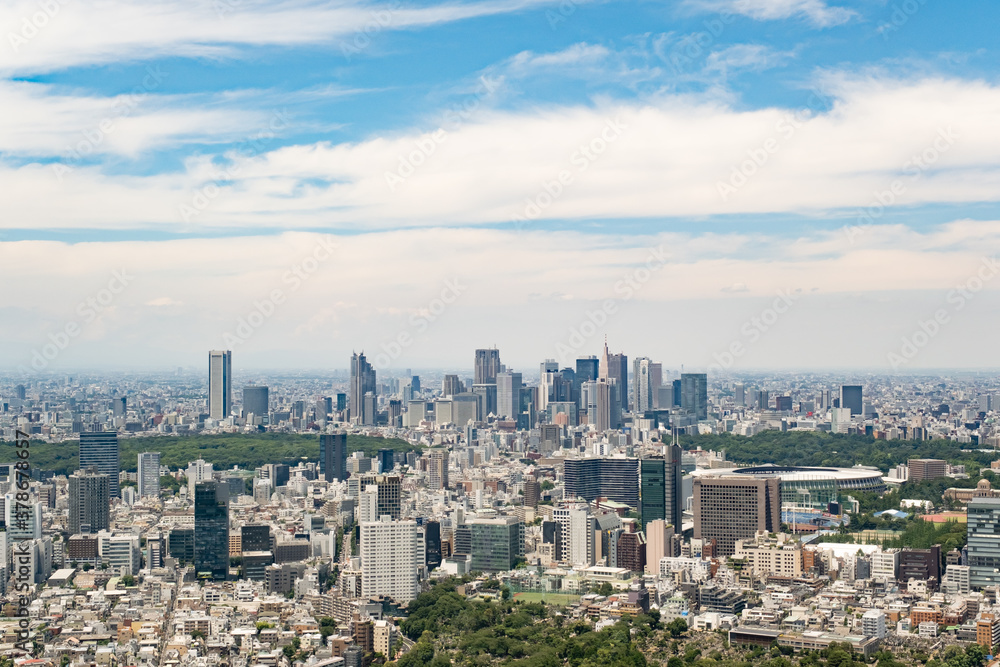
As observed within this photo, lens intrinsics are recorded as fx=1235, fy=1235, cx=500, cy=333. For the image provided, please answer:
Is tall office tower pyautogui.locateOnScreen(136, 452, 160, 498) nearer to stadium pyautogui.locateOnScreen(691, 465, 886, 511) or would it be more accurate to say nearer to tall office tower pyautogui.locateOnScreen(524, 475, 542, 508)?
tall office tower pyautogui.locateOnScreen(524, 475, 542, 508)

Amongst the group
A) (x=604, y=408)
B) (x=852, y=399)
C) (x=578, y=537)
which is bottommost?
(x=578, y=537)

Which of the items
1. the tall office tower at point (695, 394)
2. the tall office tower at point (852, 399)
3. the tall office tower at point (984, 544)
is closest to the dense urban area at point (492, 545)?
the tall office tower at point (984, 544)

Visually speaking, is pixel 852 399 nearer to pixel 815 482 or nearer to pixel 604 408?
pixel 604 408

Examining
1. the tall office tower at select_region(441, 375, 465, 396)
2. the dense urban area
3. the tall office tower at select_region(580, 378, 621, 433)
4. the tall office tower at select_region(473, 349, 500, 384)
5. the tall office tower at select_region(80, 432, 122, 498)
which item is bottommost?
the dense urban area

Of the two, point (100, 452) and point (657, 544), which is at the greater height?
point (100, 452)

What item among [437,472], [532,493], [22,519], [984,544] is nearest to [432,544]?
[22,519]

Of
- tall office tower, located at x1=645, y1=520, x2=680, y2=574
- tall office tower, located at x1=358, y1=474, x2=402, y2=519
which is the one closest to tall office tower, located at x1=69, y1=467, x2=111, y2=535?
tall office tower, located at x1=358, y1=474, x2=402, y2=519

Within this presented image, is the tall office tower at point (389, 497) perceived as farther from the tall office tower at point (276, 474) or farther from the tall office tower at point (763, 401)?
the tall office tower at point (763, 401)
